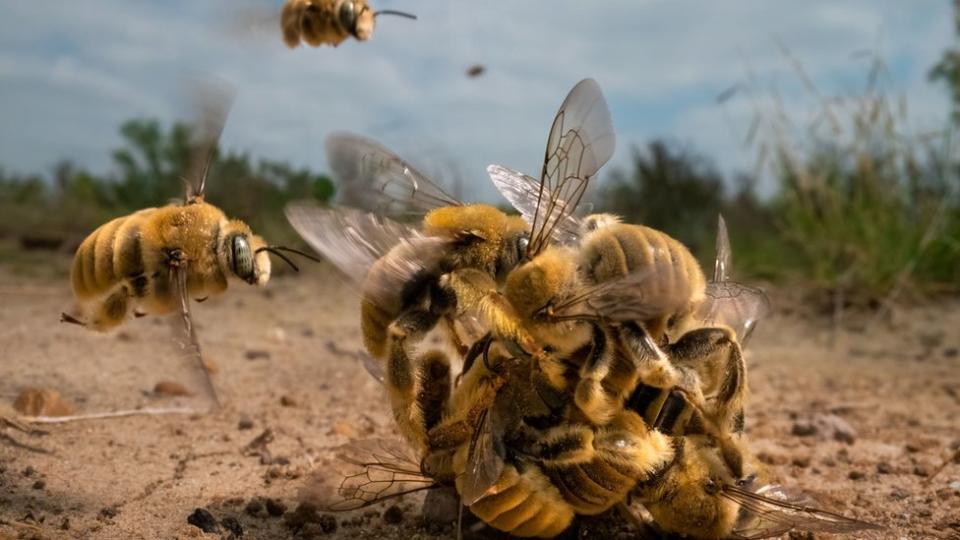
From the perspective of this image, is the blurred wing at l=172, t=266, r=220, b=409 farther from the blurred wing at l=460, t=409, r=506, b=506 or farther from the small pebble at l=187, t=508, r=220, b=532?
the blurred wing at l=460, t=409, r=506, b=506

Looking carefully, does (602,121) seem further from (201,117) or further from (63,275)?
(63,275)

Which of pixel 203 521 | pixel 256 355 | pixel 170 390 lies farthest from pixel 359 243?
pixel 256 355

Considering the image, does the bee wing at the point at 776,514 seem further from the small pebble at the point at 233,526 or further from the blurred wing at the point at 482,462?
the small pebble at the point at 233,526

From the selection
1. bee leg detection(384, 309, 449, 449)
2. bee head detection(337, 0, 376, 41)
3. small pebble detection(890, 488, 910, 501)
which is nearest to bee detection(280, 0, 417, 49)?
bee head detection(337, 0, 376, 41)

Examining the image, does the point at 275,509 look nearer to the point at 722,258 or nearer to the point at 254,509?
the point at 254,509

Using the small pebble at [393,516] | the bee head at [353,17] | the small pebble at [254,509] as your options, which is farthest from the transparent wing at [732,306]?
the bee head at [353,17]

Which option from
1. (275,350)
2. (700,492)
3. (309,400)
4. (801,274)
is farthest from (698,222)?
(700,492)

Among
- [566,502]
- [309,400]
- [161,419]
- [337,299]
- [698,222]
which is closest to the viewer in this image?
[566,502]

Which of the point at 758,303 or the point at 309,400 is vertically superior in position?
the point at 758,303
